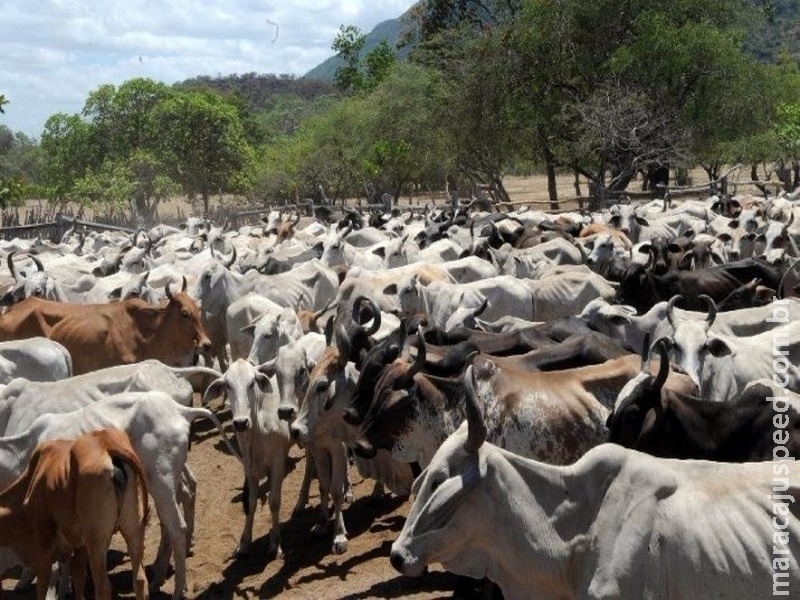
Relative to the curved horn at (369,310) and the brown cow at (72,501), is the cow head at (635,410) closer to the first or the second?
the brown cow at (72,501)

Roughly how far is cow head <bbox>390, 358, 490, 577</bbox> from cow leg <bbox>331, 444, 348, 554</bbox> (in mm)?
4209

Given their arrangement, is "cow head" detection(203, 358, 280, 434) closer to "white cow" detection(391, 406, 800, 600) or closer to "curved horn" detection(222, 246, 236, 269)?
"white cow" detection(391, 406, 800, 600)

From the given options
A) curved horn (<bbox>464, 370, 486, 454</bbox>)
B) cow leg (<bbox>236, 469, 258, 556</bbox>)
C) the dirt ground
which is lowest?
the dirt ground

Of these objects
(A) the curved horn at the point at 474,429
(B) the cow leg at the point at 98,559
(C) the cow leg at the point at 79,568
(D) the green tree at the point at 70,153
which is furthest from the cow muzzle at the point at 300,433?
(D) the green tree at the point at 70,153

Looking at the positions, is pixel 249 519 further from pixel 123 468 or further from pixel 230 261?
pixel 230 261

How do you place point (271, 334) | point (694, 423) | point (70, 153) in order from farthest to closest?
point (70, 153) → point (271, 334) → point (694, 423)

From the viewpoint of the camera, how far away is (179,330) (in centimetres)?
1161

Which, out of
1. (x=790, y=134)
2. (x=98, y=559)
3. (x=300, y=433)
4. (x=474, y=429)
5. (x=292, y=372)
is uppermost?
(x=790, y=134)

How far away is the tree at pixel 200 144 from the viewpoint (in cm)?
4147

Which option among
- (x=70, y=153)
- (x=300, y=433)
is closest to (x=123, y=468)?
(x=300, y=433)

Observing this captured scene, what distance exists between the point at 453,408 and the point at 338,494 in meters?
2.14

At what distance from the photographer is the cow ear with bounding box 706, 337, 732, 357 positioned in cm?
770

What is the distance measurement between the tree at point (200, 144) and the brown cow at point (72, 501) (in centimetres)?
3476

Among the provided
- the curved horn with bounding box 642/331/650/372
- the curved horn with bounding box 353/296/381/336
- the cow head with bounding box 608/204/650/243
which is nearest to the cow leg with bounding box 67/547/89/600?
the curved horn with bounding box 353/296/381/336
